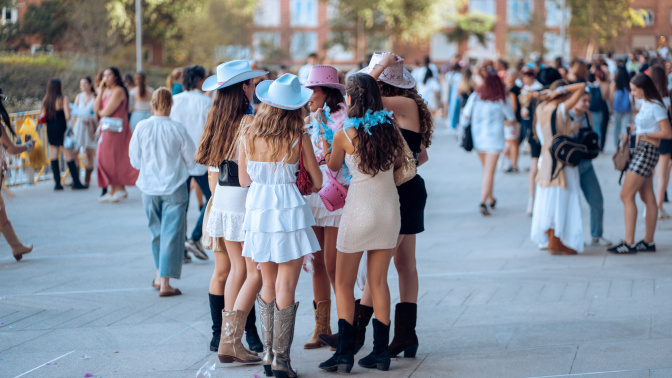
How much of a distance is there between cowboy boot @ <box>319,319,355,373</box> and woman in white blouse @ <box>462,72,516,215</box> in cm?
640

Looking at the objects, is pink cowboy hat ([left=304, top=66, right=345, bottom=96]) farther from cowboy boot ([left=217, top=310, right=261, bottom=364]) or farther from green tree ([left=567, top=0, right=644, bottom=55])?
green tree ([left=567, top=0, right=644, bottom=55])

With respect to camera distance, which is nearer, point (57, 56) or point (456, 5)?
point (57, 56)

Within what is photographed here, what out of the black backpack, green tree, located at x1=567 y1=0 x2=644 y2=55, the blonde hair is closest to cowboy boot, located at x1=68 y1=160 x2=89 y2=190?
the blonde hair

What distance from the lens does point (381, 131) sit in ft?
15.8

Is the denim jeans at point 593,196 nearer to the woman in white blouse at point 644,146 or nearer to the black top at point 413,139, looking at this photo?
the woman in white blouse at point 644,146

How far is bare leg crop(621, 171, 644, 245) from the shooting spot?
848cm

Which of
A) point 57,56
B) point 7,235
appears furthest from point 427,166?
point 57,56

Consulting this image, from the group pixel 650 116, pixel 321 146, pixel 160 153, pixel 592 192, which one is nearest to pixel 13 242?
pixel 160 153

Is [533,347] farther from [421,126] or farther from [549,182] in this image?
[549,182]

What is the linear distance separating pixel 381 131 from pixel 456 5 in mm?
52428

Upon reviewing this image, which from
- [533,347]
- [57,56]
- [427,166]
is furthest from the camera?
[57,56]

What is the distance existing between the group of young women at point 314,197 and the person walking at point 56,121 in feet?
28.6

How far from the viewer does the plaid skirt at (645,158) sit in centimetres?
840

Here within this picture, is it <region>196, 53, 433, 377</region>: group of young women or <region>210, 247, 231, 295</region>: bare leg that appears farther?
<region>210, 247, 231, 295</region>: bare leg
